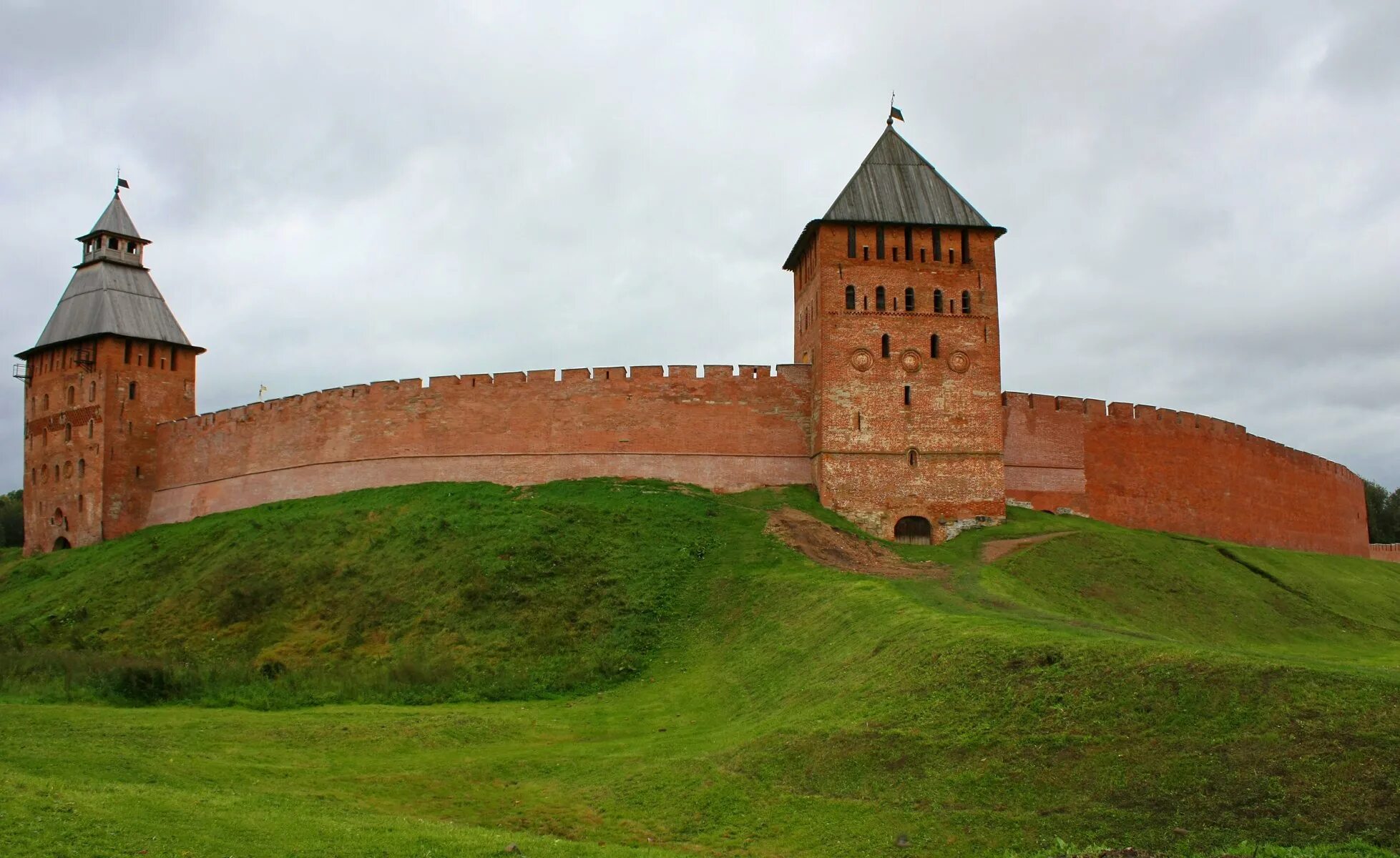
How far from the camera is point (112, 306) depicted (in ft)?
137

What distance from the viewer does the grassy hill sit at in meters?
12.1

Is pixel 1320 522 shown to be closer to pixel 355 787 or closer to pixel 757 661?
pixel 757 661

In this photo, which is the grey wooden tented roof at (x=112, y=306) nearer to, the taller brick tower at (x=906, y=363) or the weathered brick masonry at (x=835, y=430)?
the weathered brick masonry at (x=835, y=430)

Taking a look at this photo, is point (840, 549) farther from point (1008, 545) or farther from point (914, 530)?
point (1008, 545)

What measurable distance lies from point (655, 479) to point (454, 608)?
821 cm

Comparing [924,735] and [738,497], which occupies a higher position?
[738,497]

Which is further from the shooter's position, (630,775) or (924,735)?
(630,775)

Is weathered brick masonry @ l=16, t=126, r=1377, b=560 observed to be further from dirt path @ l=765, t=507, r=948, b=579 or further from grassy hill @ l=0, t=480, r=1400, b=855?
dirt path @ l=765, t=507, r=948, b=579

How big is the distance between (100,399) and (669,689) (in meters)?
28.0

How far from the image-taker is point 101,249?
43.9 metres

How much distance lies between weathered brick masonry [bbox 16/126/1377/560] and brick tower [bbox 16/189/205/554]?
5.1 inches

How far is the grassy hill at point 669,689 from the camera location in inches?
476

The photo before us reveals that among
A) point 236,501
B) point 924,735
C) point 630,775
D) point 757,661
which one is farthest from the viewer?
point 236,501

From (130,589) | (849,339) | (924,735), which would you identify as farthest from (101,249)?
(924,735)
